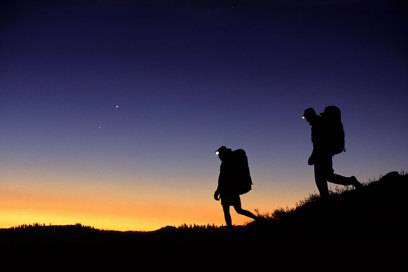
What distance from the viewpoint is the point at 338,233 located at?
6383mm

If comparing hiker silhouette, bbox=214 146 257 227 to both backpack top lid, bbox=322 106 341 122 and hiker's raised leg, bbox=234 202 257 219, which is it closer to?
hiker's raised leg, bbox=234 202 257 219

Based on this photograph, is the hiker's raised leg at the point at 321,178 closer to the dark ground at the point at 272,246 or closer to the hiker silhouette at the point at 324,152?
the hiker silhouette at the point at 324,152

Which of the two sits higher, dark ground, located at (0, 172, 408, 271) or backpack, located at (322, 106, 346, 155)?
backpack, located at (322, 106, 346, 155)

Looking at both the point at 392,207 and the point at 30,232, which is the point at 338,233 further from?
the point at 30,232

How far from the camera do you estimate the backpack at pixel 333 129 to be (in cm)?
816

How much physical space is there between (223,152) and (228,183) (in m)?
0.83

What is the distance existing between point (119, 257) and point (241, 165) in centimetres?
452

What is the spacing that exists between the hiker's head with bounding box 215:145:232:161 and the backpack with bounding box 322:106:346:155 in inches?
120

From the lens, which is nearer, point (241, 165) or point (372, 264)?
point (372, 264)

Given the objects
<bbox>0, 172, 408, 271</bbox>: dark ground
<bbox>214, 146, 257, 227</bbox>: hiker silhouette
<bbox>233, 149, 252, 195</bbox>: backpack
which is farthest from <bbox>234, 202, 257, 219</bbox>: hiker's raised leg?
<bbox>0, 172, 408, 271</bbox>: dark ground

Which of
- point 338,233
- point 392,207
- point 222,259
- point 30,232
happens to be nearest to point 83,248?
point 222,259

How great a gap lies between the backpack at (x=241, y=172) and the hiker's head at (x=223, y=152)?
0.73ft

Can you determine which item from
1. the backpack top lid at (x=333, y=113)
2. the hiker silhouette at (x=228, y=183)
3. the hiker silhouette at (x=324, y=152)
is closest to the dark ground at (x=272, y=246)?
the hiker silhouette at (x=324, y=152)

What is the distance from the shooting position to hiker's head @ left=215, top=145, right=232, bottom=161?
417 inches
